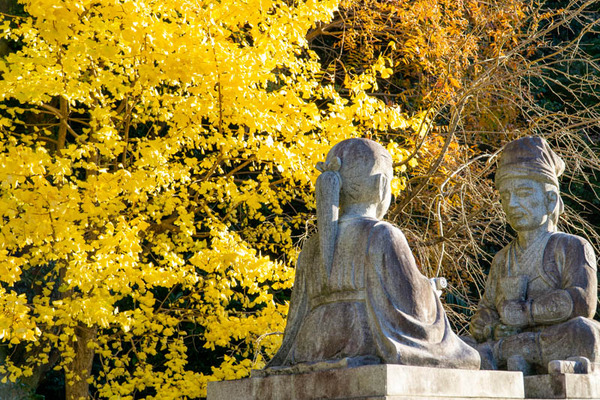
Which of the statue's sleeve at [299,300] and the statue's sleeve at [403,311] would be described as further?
the statue's sleeve at [299,300]

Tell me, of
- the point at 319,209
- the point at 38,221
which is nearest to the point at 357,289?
the point at 319,209

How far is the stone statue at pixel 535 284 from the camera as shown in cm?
505

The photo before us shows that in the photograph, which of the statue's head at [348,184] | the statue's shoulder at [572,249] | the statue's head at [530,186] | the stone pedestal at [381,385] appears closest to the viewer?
the stone pedestal at [381,385]

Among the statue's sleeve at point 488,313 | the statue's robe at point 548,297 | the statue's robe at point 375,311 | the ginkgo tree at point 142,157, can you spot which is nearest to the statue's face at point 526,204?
the statue's robe at point 548,297

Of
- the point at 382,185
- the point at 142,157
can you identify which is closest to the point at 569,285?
the point at 382,185

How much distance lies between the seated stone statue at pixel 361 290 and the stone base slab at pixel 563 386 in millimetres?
897

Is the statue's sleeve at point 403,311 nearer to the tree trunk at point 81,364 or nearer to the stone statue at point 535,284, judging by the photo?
the stone statue at point 535,284

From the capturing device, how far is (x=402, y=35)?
1075cm

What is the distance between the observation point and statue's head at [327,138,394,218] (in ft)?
14.1

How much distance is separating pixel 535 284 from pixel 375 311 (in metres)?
1.88

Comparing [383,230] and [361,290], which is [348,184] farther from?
[361,290]

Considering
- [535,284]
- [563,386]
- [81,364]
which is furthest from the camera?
Result: [81,364]

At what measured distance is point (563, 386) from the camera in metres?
4.73

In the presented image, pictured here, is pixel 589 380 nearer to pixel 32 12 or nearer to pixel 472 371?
pixel 472 371
